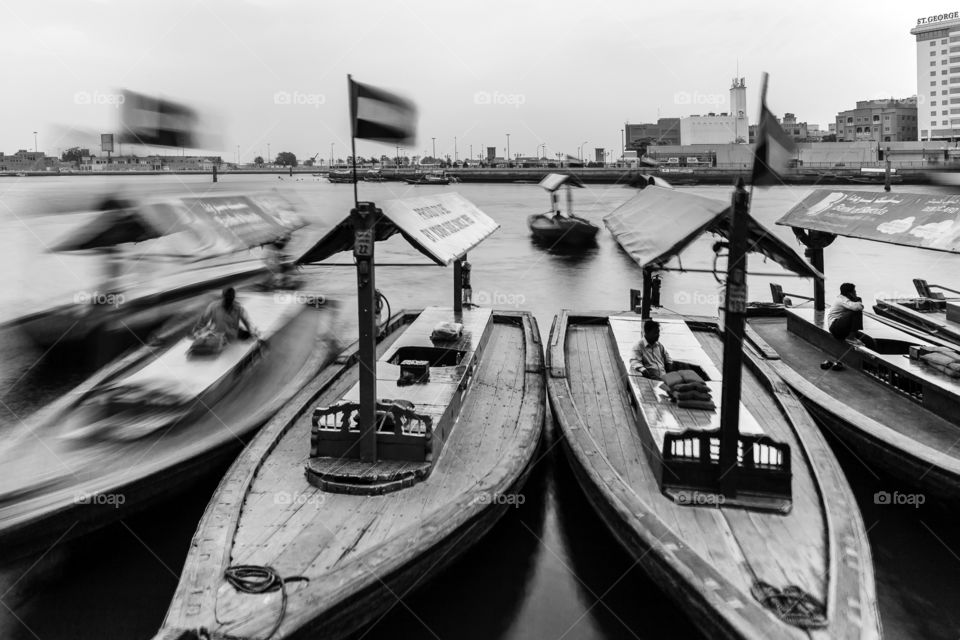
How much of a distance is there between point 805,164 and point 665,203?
108 metres

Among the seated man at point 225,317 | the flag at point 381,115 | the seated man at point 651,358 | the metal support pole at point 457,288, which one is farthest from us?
the metal support pole at point 457,288

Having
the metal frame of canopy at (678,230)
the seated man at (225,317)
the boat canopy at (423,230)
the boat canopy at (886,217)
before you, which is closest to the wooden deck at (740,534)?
the metal frame of canopy at (678,230)

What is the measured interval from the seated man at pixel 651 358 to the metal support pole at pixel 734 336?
2722 millimetres

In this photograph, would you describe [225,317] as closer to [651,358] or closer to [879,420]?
[651,358]

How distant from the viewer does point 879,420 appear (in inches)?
351

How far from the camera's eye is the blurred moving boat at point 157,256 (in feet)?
44.1

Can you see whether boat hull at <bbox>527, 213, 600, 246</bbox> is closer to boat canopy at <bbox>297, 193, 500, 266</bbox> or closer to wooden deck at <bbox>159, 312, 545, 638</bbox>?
boat canopy at <bbox>297, 193, 500, 266</bbox>

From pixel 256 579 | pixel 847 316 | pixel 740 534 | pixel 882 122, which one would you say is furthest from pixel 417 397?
pixel 882 122

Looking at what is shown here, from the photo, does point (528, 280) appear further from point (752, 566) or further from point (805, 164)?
point (805, 164)

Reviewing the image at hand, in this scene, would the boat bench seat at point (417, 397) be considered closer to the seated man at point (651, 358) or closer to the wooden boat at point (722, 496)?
the wooden boat at point (722, 496)

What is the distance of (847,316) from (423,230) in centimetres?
750

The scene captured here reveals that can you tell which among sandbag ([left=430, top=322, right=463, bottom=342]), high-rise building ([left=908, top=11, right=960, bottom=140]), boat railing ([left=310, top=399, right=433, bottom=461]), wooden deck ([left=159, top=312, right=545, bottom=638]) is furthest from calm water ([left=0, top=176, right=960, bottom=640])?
high-rise building ([left=908, top=11, right=960, bottom=140])

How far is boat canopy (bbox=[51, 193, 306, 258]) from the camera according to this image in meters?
12.8

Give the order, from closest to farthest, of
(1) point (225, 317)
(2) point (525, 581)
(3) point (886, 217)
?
(2) point (525, 581) → (1) point (225, 317) → (3) point (886, 217)
